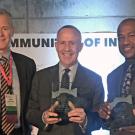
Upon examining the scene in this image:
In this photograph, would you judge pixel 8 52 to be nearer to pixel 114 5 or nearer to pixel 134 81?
pixel 134 81

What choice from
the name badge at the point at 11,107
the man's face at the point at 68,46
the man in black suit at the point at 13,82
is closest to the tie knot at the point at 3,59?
the man in black suit at the point at 13,82

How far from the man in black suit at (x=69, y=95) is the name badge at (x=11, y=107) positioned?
0.11 meters

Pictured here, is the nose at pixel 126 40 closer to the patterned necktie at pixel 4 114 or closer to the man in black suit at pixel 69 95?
the man in black suit at pixel 69 95

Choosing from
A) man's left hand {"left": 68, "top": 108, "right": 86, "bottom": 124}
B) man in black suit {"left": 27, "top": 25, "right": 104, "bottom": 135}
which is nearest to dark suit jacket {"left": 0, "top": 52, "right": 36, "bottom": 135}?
man in black suit {"left": 27, "top": 25, "right": 104, "bottom": 135}

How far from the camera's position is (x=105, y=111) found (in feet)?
7.34

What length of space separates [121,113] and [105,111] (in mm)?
91

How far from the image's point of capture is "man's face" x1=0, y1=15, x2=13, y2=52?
243 cm

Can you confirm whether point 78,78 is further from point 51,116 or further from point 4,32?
point 4,32

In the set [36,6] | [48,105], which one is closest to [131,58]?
[48,105]

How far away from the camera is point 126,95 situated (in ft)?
7.38

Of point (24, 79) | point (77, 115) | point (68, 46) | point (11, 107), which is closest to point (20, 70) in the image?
point (24, 79)

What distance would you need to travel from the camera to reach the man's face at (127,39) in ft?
7.95

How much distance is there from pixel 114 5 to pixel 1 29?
1.35 m

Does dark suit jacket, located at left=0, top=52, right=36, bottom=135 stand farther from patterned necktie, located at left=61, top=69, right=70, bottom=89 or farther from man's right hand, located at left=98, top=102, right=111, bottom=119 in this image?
man's right hand, located at left=98, top=102, right=111, bottom=119
